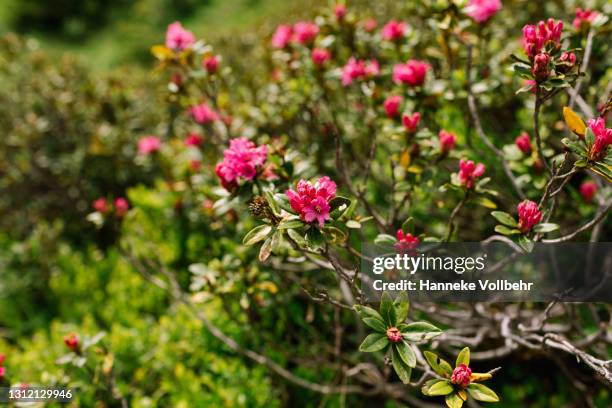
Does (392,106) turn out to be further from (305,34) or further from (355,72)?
(305,34)

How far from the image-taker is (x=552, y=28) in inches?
A: 61.4

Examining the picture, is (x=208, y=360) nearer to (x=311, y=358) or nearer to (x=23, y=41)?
(x=311, y=358)

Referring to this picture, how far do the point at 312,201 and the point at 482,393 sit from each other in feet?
2.31

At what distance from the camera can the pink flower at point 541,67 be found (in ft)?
4.83

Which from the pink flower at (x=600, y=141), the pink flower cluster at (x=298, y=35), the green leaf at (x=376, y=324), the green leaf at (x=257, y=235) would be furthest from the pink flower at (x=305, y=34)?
the green leaf at (x=376, y=324)

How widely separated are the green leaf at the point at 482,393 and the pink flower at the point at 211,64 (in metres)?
1.83

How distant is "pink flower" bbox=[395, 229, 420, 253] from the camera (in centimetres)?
168

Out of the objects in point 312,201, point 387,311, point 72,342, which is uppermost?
point 312,201

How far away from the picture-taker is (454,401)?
1.29 m

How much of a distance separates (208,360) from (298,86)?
1.63m

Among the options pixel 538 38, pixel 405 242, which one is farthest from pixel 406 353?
pixel 538 38

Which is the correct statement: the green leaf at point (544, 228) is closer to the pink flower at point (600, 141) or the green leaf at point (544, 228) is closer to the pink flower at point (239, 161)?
the pink flower at point (600, 141)

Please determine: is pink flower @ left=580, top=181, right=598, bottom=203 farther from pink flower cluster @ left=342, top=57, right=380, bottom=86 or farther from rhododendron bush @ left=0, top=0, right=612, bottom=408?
pink flower cluster @ left=342, top=57, right=380, bottom=86

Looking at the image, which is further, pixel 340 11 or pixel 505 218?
pixel 340 11
